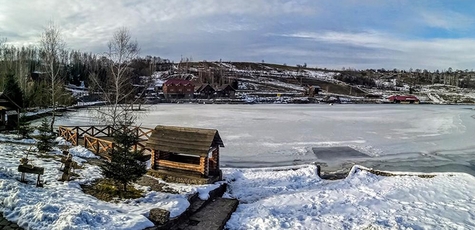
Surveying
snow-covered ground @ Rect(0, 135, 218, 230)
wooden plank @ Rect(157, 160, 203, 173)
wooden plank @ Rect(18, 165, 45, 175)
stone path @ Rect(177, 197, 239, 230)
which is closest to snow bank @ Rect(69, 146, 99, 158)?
snow-covered ground @ Rect(0, 135, 218, 230)

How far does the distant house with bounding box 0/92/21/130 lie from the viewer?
74.4 ft

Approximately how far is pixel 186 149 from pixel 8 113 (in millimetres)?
16411

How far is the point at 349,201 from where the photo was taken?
13.3m

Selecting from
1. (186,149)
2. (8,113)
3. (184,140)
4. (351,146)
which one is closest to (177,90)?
(8,113)

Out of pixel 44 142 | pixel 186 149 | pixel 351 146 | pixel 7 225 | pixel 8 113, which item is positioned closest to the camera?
pixel 7 225

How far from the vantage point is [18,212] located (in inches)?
328

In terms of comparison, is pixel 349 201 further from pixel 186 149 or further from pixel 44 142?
pixel 44 142

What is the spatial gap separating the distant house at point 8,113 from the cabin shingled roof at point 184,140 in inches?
527

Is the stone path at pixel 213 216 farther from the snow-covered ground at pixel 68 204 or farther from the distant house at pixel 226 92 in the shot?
the distant house at pixel 226 92

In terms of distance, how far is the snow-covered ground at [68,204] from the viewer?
810 centimetres

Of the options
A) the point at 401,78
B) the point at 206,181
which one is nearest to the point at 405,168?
the point at 206,181

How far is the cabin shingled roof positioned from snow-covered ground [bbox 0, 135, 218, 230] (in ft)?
5.49

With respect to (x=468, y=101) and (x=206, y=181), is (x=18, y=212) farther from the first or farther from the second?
(x=468, y=101)

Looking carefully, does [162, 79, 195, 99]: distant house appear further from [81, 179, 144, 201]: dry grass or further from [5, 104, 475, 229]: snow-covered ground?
[81, 179, 144, 201]: dry grass
